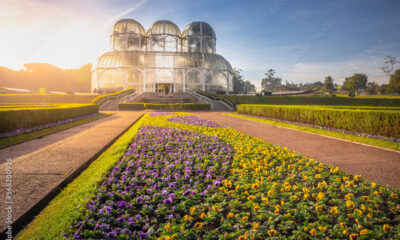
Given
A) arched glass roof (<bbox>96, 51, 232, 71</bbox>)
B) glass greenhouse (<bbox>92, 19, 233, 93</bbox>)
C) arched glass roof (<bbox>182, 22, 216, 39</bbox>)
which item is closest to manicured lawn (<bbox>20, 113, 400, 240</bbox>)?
glass greenhouse (<bbox>92, 19, 233, 93</bbox>)

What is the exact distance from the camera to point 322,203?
3.07 m

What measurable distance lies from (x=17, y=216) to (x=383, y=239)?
165 inches

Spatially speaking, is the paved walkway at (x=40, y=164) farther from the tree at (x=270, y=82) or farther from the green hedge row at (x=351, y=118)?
the tree at (x=270, y=82)

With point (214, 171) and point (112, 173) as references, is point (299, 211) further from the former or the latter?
point (112, 173)

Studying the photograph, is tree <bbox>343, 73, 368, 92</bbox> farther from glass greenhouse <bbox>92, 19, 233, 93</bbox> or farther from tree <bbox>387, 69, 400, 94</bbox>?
glass greenhouse <bbox>92, 19, 233, 93</bbox>

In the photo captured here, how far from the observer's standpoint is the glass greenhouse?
47.2m

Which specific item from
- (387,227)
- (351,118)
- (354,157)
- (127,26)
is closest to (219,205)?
(387,227)

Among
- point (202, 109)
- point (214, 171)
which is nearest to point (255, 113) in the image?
point (202, 109)

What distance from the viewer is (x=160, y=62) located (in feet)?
159

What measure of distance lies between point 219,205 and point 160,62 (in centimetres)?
4824

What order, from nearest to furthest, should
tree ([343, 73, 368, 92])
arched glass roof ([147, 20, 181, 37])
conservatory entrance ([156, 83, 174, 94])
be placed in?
conservatory entrance ([156, 83, 174, 94])
arched glass roof ([147, 20, 181, 37])
tree ([343, 73, 368, 92])

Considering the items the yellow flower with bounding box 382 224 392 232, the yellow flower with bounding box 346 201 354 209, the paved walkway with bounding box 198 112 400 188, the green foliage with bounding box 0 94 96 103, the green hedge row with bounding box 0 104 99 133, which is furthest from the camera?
the green foliage with bounding box 0 94 96 103

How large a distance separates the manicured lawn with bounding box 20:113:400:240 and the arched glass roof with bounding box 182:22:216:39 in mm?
53838

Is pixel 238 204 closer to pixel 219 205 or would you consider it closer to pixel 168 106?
pixel 219 205
